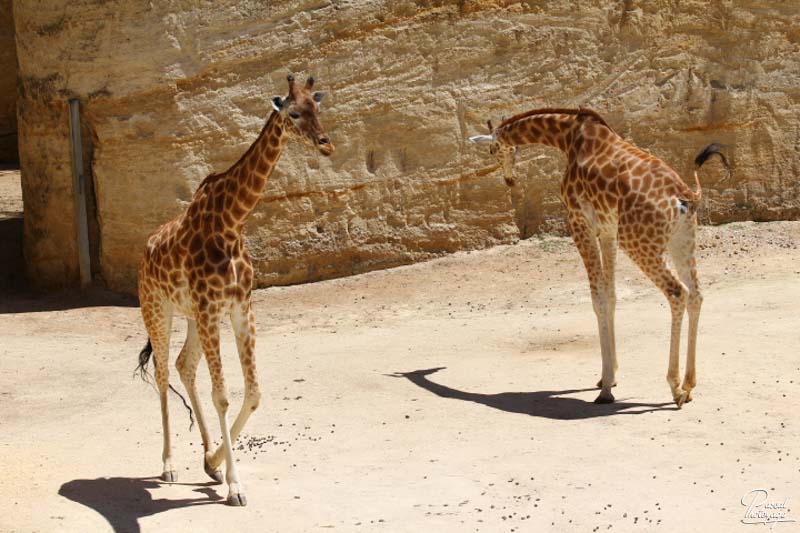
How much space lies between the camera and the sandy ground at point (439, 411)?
262 inches

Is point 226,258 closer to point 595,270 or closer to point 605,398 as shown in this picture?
point 605,398

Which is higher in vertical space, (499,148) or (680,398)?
(499,148)

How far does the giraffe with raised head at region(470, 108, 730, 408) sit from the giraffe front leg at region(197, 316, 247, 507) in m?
3.10

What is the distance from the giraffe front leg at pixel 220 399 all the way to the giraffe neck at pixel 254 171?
693 mm

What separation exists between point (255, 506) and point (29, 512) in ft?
4.46

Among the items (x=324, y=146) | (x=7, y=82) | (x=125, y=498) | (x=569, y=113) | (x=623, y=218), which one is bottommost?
(x=125, y=498)

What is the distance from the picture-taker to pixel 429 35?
13.0 metres

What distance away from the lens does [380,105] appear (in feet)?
42.4

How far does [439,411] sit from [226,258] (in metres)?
2.49

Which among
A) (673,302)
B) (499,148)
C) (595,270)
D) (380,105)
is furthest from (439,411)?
(380,105)

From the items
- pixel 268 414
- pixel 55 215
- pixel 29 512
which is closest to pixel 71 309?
pixel 55 215

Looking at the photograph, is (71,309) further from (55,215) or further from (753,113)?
(753,113)

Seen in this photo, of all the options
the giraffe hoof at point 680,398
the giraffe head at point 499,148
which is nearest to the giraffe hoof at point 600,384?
the giraffe hoof at point 680,398

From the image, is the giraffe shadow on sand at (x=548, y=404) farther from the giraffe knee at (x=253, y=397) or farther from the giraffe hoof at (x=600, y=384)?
the giraffe knee at (x=253, y=397)
